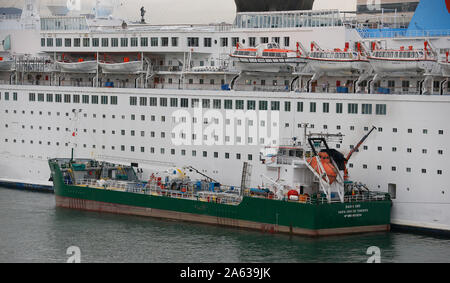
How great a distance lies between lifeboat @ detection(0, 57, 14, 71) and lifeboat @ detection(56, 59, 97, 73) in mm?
4014

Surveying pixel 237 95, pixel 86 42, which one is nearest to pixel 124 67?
pixel 86 42

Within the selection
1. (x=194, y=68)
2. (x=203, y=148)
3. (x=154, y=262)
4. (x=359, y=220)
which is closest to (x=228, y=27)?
(x=194, y=68)

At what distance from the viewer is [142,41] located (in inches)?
1743

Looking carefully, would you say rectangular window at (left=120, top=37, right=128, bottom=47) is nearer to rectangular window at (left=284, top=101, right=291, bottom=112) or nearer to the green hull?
the green hull

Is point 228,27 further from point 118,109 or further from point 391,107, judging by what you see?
point 391,107

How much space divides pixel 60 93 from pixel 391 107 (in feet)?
59.9

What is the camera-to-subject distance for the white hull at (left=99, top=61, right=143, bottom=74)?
4456 centimetres

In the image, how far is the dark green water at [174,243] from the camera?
32156 millimetres

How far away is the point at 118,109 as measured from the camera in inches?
1746

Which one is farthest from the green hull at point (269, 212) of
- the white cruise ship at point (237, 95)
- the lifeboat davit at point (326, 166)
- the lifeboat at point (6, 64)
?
the lifeboat at point (6, 64)

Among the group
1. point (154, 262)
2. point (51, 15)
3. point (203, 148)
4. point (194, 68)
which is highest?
point (51, 15)

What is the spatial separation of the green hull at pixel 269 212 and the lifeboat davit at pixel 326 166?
1145 millimetres

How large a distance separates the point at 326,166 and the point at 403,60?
535 centimetres

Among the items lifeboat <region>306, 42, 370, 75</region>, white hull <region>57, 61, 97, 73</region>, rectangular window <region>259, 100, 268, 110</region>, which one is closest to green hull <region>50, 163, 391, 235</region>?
rectangular window <region>259, 100, 268, 110</region>
